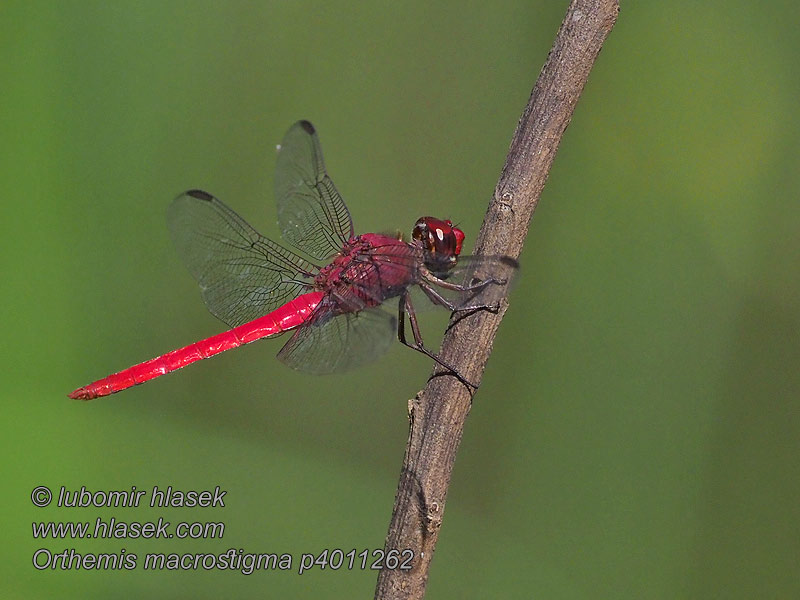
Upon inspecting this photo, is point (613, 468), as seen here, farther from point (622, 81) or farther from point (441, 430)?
point (622, 81)

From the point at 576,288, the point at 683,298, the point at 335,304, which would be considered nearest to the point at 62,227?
the point at 335,304

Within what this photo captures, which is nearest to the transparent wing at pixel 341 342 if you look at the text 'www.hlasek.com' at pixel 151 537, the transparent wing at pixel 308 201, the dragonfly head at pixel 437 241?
the dragonfly head at pixel 437 241

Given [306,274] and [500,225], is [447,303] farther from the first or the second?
[306,274]

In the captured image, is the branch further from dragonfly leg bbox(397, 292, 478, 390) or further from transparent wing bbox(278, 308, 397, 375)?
dragonfly leg bbox(397, 292, 478, 390)

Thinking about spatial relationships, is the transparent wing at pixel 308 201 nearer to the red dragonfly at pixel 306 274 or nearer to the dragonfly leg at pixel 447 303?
the red dragonfly at pixel 306 274

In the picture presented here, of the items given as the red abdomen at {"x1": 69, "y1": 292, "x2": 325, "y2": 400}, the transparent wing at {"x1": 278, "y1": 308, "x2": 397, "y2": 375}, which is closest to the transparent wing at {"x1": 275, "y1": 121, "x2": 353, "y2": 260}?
the red abdomen at {"x1": 69, "y1": 292, "x2": 325, "y2": 400}
